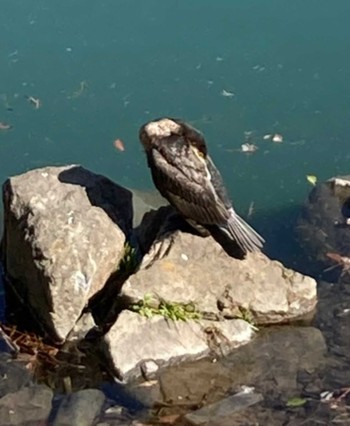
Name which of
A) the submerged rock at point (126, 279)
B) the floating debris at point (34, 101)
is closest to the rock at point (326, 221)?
the submerged rock at point (126, 279)

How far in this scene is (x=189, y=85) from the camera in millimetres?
8266

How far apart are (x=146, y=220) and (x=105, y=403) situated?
1357 millimetres

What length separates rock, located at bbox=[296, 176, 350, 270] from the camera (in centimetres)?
677

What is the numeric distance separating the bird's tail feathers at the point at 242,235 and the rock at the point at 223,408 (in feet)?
3.13

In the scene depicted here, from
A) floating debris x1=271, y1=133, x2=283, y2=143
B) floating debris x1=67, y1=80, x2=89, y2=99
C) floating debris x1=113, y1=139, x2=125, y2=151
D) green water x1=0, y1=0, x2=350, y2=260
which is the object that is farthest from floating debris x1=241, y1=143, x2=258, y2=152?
floating debris x1=67, y1=80, x2=89, y2=99

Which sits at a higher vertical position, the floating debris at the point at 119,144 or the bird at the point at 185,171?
the bird at the point at 185,171

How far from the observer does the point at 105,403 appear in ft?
17.8

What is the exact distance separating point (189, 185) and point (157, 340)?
0.89 metres

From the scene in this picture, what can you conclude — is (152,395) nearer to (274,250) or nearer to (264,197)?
(274,250)

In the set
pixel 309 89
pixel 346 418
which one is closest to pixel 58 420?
pixel 346 418

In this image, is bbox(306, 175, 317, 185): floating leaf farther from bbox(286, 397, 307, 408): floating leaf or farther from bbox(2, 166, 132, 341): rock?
bbox(286, 397, 307, 408): floating leaf

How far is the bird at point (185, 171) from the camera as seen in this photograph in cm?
597

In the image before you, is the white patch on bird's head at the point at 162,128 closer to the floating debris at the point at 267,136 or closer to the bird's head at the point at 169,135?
the bird's head at the point at 169,135

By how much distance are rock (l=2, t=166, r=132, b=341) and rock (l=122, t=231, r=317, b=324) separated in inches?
10.3
